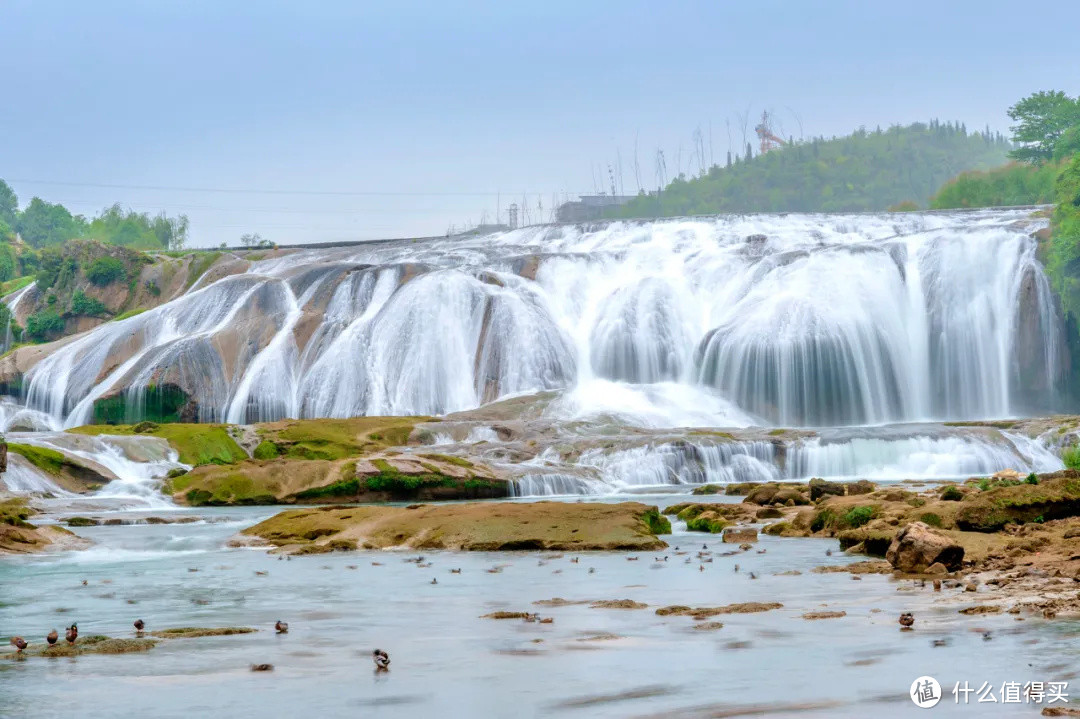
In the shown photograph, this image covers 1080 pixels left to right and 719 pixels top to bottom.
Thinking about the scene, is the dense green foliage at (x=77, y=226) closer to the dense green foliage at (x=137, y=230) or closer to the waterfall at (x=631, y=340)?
the dense green foliage at (x=137, y=230)

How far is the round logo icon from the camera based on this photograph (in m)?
9.12

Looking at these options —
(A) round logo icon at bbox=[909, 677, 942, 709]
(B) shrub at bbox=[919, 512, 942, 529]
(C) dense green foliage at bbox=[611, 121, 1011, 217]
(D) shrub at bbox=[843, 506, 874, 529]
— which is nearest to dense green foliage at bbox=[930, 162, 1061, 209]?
(C) dense green foliage at bbox=[611, 121, 1011, 217]

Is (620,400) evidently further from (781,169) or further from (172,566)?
(781,169)

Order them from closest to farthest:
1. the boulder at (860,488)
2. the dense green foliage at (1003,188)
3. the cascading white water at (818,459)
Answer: the boulder at (860,488) → the cascading white water at (818,459) → the dense green foliage at (1003,188)

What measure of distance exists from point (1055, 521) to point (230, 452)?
28209 mm

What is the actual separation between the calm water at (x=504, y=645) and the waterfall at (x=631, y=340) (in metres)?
31.0

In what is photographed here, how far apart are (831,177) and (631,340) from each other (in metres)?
99.0

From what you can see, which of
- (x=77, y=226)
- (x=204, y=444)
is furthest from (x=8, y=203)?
(x=204, y=444)

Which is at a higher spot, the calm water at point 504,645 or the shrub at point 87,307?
the shrub at point 87,307

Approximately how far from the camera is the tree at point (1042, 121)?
312 ft

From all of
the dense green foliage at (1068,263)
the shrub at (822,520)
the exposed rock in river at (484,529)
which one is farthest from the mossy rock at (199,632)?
the dense green foliage at (1068,263)

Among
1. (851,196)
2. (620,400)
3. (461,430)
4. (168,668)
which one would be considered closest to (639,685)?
(168,668)

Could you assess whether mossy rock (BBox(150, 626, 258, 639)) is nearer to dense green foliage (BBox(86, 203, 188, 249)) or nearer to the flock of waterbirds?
the flock of waterbirds

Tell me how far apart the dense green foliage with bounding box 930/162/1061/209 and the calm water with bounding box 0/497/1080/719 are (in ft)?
265
